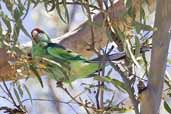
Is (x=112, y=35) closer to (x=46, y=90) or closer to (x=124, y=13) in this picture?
(x=124, y=13)

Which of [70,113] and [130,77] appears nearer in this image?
[130,77]

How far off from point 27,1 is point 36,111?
1.26 m

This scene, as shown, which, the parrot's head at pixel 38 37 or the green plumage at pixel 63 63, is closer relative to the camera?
the green plumage at pixel 63 63

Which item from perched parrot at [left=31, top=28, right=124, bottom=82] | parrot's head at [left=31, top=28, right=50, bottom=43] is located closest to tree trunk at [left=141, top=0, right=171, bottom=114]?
perched parrot at [left=31, top=28, right=124, bottom=82]

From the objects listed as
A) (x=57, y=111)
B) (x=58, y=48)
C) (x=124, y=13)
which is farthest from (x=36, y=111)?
(x=124, y=13)

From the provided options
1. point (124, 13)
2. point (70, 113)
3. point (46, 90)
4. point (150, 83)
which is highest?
point (124, 13)

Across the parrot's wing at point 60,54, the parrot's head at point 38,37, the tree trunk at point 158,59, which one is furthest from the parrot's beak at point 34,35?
the tree trunk at point 158,59

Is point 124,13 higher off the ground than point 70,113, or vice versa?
point 124,13

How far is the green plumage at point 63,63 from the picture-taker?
695mm

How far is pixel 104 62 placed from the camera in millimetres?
660

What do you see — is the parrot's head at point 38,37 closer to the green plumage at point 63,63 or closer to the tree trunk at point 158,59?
the green plumage at point 63,63

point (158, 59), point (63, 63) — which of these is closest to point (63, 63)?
point (63, 63)

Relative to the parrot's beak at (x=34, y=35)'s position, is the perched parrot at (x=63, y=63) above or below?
below

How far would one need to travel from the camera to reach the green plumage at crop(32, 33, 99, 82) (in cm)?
70
